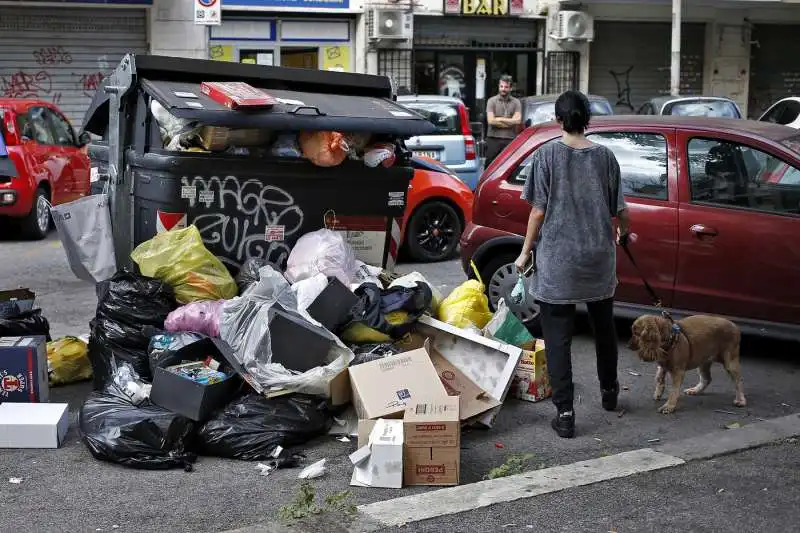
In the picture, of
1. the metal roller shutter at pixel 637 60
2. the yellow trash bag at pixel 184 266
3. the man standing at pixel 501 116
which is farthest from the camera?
the metal roller shutter at pixel 637 60

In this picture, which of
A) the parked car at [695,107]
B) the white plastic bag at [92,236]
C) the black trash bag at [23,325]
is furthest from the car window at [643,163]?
the parked car at [695,107]

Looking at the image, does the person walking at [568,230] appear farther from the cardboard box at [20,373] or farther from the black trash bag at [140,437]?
the cardboard box at [20,373]

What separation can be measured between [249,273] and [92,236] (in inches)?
52.0

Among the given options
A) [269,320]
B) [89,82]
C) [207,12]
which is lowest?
[269,320]

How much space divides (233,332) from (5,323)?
141 centimetres

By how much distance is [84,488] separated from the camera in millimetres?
4625

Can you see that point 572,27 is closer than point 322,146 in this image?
No

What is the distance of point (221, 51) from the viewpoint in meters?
21.7

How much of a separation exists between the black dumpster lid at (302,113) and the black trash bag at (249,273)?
0.80 m

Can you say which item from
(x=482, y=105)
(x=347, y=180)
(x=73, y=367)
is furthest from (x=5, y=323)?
(x=482, y=105)

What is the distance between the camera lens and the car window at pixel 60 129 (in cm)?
1327

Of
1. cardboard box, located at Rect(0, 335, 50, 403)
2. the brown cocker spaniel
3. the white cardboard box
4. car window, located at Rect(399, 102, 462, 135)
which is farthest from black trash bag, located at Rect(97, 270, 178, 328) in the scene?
car window, located at Rect(399, 102, 462, 135)

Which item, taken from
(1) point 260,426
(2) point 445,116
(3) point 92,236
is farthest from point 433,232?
(1) point 260,426

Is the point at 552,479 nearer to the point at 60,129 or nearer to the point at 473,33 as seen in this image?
the point at 60,129
